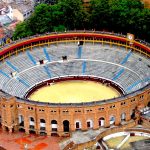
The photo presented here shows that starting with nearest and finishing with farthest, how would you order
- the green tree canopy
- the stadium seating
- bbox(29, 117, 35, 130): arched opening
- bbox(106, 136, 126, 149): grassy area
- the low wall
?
bbox(106, 136, 126, 149): grassy area, the low wall, bbox(29, 117, 35, 130): arched opening, the stadium seating, the green tree canopy

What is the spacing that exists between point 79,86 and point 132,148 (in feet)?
96.4

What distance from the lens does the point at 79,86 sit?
109750 mm

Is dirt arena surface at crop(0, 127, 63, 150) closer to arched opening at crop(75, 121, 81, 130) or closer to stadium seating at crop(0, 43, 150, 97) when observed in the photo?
arched opening at crop(75, 121, 81, 130)

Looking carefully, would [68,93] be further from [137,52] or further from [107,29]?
[107,29]

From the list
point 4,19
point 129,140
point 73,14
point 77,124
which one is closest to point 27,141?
point 77,124

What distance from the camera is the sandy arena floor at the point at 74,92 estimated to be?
104 m

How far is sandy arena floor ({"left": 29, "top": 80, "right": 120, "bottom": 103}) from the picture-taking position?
104375 millimetres

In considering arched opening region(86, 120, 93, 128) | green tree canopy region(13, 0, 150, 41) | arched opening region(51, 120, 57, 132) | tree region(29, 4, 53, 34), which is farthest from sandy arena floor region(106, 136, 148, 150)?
tree region(29, 4, 53, 34)

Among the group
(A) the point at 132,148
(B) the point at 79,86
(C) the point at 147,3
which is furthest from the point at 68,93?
(C) the point at 147,3

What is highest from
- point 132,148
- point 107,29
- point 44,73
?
point 107,29

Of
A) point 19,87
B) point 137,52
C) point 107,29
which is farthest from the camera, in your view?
point 107,29

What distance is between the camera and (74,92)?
107500mm

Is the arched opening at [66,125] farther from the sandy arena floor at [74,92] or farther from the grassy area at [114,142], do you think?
the sandy arena floor at [74,92]

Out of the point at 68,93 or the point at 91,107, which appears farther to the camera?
the point at 68,93
